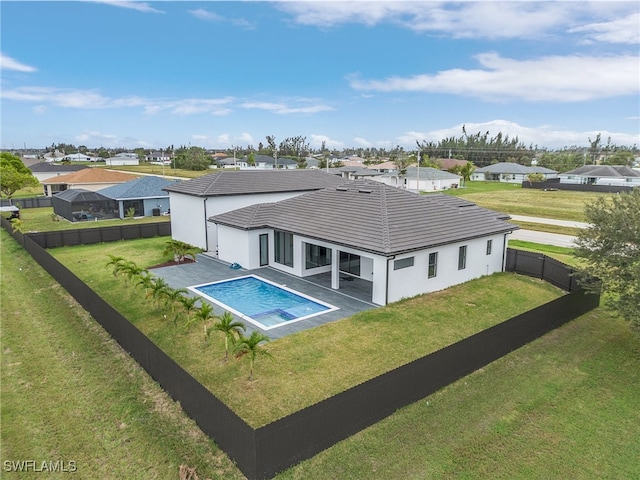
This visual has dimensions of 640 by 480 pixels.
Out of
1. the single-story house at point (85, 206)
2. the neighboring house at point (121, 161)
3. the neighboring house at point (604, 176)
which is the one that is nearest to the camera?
the single-story house at point (85, 206)

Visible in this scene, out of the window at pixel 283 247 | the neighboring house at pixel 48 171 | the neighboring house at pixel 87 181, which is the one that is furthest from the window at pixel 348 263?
the neighboring house at pixel 48 171

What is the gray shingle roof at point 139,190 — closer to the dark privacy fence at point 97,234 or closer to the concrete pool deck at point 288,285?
the dark privacy fence at point 97,234

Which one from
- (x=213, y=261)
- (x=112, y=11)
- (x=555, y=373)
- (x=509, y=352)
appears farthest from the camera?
(x=112, y=11)

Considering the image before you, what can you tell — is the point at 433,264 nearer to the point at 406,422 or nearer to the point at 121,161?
the point at 406,422

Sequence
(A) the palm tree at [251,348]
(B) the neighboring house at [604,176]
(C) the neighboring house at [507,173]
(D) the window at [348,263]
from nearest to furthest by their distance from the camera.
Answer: (A) the palm tree at [251,348] < (D) the window at [348,263] < (B) the neighboring house at [604,176] < (C) the neighboring house at [507,173]

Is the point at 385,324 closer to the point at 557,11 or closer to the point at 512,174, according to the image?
the point at 557,11

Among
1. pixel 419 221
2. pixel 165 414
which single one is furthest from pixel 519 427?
pixel 419 221
